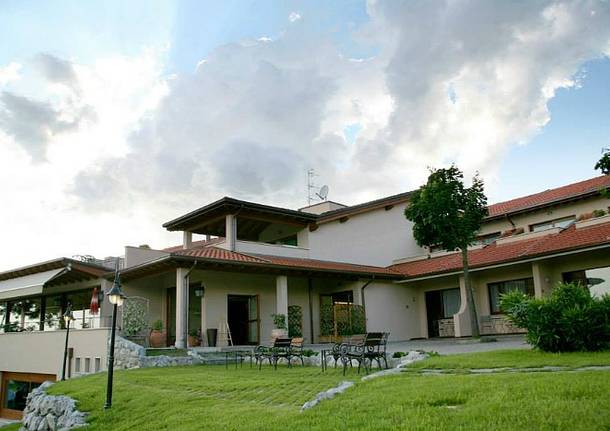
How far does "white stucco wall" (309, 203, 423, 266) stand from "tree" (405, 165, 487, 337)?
6513 millimetres

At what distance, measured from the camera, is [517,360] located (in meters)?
10.9

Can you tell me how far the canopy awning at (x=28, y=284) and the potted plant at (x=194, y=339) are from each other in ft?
23.9

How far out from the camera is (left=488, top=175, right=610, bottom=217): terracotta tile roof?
23.5 metres

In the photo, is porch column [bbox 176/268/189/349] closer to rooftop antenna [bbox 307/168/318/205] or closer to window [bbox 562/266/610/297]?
rooftop antenna [bbox 307/168/318/205]

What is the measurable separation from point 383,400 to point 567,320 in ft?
19.5

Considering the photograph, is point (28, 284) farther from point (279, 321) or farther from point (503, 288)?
point (503, 288)

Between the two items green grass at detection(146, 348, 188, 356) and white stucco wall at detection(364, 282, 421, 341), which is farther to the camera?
white stucco wall at detection(364, 282, 421, 341)

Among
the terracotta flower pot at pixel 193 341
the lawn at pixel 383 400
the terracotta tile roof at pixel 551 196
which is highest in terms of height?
the terracotta tile roof at pixel 551 196

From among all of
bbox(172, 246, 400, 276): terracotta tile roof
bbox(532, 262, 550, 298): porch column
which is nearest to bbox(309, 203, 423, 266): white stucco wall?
bbox(172, 246, 400, 276): terracotta tile roof

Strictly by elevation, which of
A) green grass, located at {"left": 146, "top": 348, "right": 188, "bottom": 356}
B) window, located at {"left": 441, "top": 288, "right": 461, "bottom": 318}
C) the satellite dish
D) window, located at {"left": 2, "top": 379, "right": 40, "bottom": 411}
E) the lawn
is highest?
the satellite dish

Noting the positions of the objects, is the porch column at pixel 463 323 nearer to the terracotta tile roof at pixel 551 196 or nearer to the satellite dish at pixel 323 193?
the terracotta tile roof at pixel 551 196

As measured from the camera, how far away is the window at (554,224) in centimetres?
2334

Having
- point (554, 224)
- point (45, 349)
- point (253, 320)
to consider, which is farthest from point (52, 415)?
point (554, 224)

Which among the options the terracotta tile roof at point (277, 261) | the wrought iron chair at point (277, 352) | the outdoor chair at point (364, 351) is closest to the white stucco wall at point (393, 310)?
the terracotta tile roof at point (277, 261)
